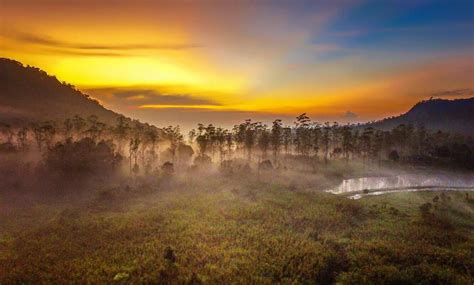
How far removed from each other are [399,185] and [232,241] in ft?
245

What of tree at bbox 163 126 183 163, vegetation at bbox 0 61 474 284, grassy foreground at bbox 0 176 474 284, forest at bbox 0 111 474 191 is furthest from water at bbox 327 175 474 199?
tree at bbox 163 126 183 163

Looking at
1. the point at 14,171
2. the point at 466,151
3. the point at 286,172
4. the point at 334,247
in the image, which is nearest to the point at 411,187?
the point at 286,172

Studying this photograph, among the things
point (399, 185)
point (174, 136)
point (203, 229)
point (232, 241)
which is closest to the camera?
point (232, 241)

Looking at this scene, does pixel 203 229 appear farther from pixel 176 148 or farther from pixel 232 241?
pixel 176 148

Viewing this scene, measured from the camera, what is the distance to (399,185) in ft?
336

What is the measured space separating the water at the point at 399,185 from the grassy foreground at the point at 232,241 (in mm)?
20792

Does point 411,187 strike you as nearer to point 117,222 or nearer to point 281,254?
point 281,254

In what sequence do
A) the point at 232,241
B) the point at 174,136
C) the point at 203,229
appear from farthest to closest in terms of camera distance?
the point at 174,136
the point at 203,229
the point at 232,241

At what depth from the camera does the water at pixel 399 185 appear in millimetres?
90312

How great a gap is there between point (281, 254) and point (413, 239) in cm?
1905

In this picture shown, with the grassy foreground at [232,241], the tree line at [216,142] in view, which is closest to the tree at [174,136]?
the tree line at [216,142]

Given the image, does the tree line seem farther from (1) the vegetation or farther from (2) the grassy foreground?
(2) the grassy foreground

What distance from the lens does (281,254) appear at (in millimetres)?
40062

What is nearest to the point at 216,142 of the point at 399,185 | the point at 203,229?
the point at 399,185
